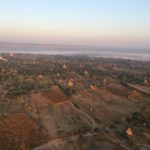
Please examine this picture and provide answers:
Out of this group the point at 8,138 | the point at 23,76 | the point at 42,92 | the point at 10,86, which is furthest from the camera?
the point at 23,76

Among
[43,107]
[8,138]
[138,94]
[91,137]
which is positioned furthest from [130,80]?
[8,138]

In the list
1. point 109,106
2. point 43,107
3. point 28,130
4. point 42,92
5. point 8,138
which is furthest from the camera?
point 42,92

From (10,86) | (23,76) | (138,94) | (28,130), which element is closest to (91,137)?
(28,130)

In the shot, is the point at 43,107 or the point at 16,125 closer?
the point at 16,125

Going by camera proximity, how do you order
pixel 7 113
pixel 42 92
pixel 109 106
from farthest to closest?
pixel 42 92
pixel 109 106
pixel 7 113

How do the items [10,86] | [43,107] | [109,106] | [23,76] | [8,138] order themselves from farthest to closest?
1. [23,76]
2. [10,86]
3. [109,106]
4. [43,107]
5. [8,138]

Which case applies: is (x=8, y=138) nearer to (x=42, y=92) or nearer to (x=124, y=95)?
(x=42, y=92)

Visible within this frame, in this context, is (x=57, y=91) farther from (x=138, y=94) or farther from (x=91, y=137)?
(x=91, y=137)

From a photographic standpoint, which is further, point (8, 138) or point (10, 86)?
point (10, 86)
